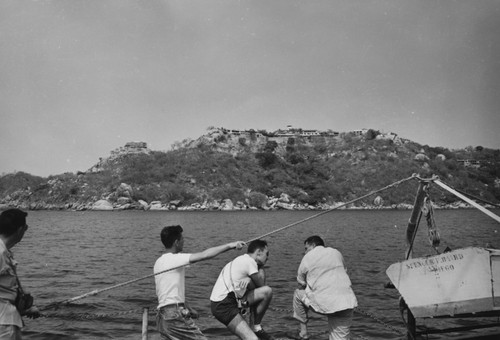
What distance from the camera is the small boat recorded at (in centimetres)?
717

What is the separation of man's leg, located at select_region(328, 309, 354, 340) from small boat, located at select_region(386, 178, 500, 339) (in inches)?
61.3

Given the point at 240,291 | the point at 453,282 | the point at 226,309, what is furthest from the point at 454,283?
the point at 226,309

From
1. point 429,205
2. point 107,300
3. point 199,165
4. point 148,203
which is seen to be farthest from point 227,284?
point 199,165

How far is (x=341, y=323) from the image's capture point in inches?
276

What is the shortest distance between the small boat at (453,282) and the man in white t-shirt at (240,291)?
302cm

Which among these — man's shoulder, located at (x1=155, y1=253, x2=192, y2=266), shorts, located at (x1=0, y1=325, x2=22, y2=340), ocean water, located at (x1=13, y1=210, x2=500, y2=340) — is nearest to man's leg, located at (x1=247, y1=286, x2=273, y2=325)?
ocean water, located at (x1=13, y1=210, x2=500, y2=340)

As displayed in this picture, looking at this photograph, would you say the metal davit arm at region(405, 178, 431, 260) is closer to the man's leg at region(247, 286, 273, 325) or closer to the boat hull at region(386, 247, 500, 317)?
the boat hull at region(386, 247, 500, 317)

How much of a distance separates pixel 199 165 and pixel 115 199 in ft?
149

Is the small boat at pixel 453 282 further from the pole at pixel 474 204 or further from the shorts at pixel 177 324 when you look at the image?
the shorts at pixel 177 324

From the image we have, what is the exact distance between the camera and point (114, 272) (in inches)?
998

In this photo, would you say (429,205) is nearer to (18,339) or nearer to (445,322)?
(445,322)

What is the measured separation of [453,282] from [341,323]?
8.23 feet

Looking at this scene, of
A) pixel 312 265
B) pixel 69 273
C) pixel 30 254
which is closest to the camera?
pixel 312 265

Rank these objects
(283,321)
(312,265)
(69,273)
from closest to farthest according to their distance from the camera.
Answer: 1. (312,265)
2. (283,321)
3. (69,273)
